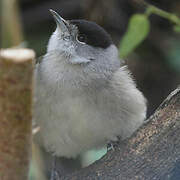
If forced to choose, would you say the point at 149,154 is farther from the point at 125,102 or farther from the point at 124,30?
the point at 124,30

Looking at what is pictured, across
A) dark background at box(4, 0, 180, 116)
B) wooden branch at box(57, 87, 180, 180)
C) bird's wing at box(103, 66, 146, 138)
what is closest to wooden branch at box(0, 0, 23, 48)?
dark background at box(4, 0, 180, 116)

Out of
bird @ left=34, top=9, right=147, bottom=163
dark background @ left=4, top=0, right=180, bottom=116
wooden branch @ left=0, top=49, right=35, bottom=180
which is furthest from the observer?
dark background @ left=4, top=0, right=180, bottom=116

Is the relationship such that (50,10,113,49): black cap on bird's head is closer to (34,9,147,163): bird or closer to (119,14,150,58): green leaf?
(34,9,147,163): bird

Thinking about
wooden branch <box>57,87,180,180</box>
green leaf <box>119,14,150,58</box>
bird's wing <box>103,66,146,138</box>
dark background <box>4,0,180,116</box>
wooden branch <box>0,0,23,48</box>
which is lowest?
dark background <box>4,0,180,116</box>

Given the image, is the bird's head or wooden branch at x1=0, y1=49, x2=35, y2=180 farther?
the bird's head

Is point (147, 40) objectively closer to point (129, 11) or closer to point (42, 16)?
point (129, 11)

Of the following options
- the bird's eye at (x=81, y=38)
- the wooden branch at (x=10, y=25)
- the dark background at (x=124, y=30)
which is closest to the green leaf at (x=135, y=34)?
the bird's eye at (x=81, y=38)

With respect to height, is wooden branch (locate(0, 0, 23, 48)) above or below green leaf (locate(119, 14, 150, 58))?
below

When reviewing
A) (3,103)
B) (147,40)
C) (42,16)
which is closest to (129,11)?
(147,40)
